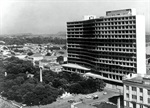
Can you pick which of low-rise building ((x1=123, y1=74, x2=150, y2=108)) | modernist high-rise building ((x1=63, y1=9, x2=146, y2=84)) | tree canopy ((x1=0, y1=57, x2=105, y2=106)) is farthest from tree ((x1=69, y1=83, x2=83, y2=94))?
low-rise building ((x1=123, y1=74, x2=150, y2=108))

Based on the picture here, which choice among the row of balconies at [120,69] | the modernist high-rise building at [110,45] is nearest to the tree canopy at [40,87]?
the row of balconies at [120,69]

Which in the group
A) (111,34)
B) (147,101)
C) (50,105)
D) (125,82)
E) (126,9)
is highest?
(126,9)

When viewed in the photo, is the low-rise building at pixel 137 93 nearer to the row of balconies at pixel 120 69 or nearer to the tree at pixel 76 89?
the tree at pixel 76 89

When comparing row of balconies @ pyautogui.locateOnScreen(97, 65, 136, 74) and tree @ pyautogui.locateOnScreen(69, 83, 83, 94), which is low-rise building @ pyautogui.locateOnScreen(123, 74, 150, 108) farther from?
row of balconies @ pyautogui.locateOnScreen(97, 65, 136, 74)

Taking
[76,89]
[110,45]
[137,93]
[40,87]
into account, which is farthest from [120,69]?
[137,93]

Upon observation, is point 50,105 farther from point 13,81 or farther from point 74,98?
point 13,81

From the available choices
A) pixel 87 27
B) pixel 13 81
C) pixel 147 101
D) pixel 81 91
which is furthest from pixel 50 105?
pixel 87 27
